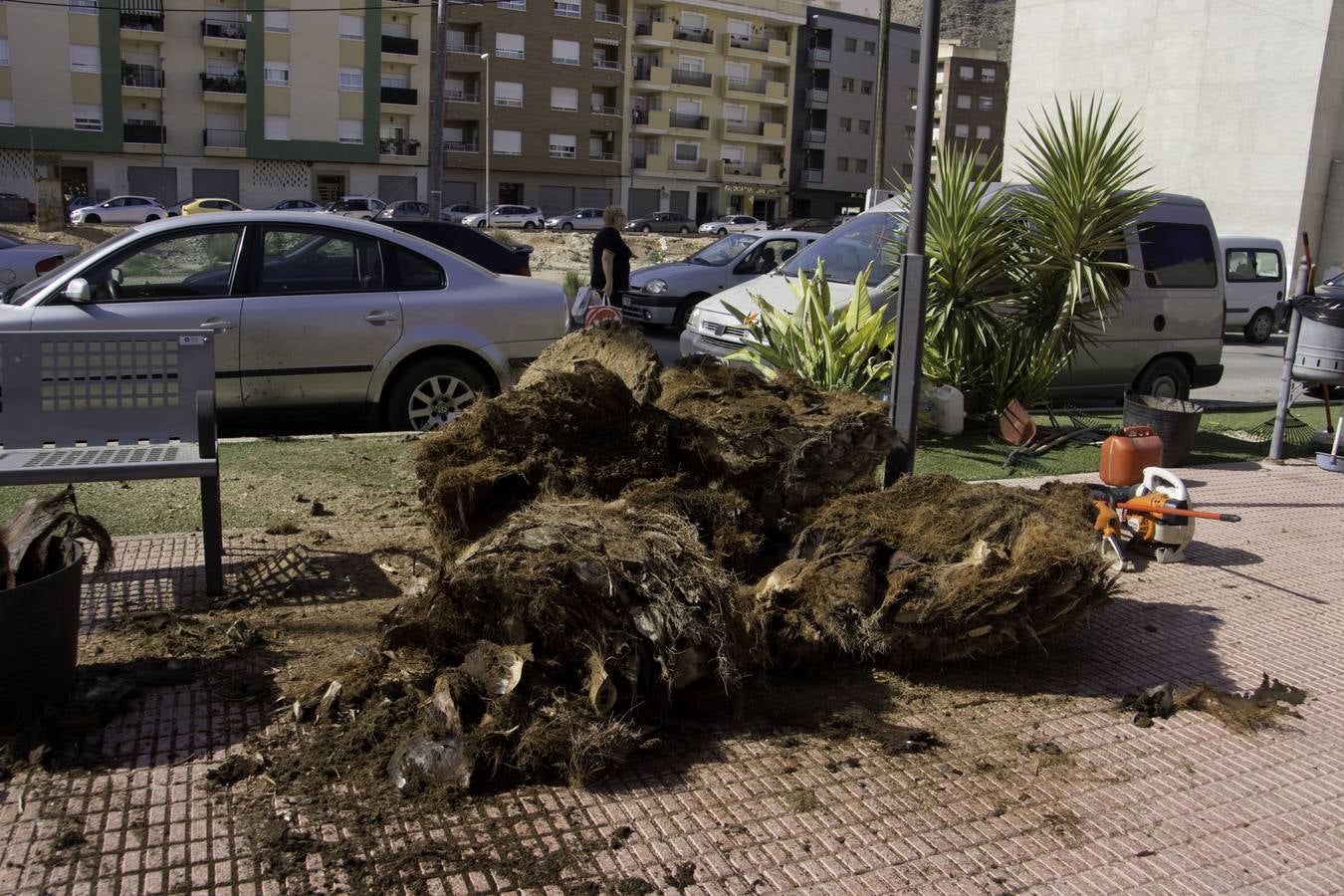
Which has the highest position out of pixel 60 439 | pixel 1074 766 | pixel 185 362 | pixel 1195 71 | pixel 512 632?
pixel 1195 71

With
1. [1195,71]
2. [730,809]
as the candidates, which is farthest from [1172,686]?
[1195,71]

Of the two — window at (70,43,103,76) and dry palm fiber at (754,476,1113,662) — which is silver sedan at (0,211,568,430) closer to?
dry palm fiber at (754,476,1113,662)

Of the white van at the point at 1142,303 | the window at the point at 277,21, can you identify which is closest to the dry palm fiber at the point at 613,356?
the white van at the point at 1142,303

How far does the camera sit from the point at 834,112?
8425 centimetres

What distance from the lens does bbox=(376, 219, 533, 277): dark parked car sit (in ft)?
40.5

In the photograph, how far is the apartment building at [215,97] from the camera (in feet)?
185

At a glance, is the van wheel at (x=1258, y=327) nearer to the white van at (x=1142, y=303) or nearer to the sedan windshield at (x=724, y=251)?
the sedan windshield at (x=724, y=251)

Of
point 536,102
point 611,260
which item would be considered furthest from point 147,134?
point 611,260

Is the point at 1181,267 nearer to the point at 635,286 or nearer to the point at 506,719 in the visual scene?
the point at 635,286

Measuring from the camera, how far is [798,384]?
244 inches

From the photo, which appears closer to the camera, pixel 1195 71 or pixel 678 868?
pixel 678 868

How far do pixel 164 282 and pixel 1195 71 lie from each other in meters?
33.2

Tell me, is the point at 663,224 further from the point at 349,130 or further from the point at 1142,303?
the point at 1142,303

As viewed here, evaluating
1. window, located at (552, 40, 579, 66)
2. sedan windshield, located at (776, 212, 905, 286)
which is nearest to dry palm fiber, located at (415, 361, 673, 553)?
sedan windshield, located at (776, 212, 905, 286)
